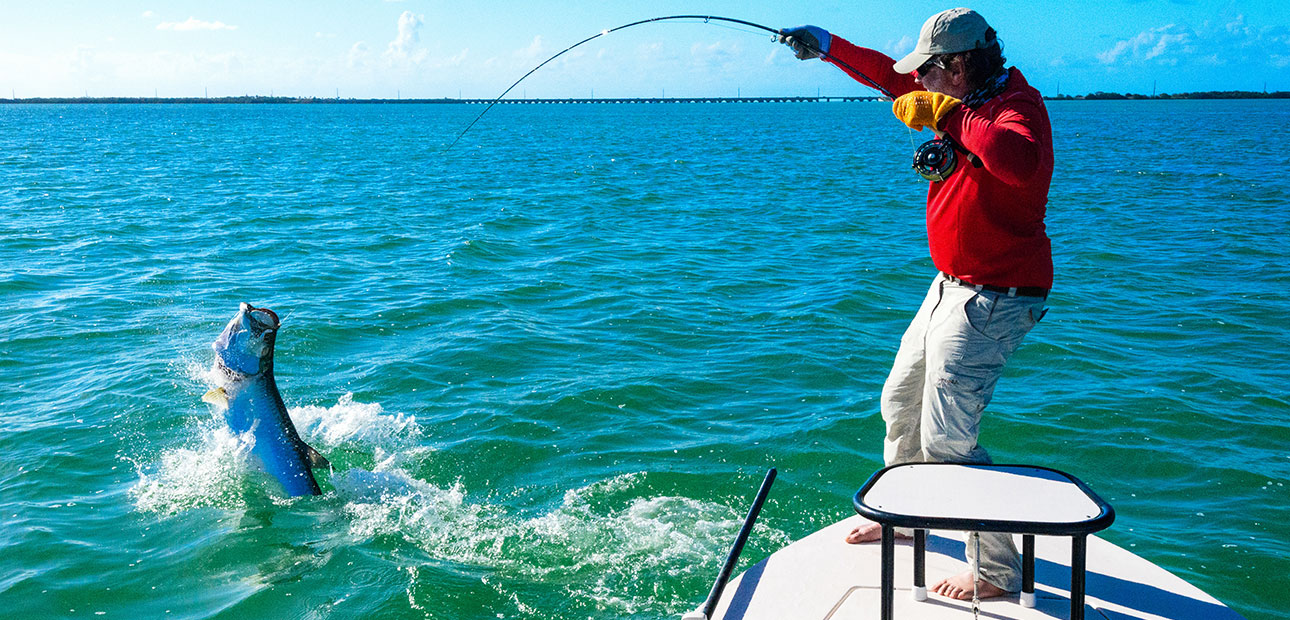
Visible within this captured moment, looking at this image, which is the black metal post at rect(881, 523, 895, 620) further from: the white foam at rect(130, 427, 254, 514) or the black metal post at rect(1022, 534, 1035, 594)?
the white foam at rect(130, 427, 254, 514)

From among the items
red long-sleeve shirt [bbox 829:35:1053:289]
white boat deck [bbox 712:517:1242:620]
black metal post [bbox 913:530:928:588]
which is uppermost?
red long-sleeve shirt [bbox 829:35:1053:289]

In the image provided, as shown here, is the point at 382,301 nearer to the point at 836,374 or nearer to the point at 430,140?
the point at 836,374

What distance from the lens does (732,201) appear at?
2444cm

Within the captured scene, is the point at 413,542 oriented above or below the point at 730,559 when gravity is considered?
below

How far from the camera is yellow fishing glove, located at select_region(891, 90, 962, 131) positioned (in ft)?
12.8

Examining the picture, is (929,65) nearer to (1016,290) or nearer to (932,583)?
(1016,290)

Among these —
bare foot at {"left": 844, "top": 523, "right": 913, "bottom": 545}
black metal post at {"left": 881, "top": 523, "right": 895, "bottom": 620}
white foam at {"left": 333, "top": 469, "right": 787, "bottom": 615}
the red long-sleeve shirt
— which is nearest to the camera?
black metal post at {"left": 881, "top": 523, "right": 895, "bottom": 620}

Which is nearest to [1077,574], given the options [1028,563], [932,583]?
[1028,563]

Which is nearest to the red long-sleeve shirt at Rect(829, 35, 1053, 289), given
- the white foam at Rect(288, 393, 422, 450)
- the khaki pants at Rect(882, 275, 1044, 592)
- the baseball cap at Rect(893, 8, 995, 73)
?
the khaki pants at Rect(882, 275, 1044, 592)

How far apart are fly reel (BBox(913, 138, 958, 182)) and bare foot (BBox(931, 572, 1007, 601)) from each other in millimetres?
1705

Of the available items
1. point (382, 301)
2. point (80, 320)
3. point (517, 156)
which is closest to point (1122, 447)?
point (382, 301)

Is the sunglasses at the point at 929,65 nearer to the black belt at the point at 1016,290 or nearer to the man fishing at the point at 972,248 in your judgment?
the man fishing at the point at 972,248

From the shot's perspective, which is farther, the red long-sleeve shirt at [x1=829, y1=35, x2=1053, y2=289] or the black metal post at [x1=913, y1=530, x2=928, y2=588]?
the black metal post at [x1=913, y1=530, x2=928, y2=588]

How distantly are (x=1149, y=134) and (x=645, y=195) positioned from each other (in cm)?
4610
